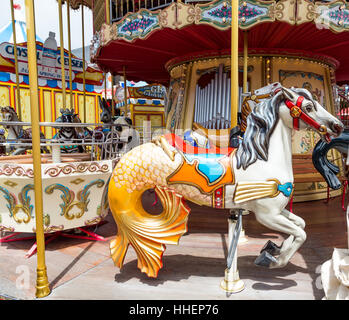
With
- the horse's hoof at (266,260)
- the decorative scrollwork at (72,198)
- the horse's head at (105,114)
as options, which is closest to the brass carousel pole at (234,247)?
the horse's hoof at (266,260)

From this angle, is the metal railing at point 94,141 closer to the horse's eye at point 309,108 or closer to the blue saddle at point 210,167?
the blue saddle at point 210,167

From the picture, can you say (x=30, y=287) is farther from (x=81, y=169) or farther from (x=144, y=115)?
(x=144, y=115)

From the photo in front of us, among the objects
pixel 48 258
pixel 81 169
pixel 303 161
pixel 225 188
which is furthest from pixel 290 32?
pixel 48 258

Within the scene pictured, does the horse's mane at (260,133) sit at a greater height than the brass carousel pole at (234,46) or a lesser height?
lesser

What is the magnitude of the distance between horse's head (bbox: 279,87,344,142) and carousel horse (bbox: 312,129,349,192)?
0.14 m

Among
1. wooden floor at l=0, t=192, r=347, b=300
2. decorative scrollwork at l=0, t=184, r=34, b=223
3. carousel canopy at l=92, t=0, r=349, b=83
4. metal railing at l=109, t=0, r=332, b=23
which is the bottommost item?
wooden floor at l=0, t=192, r=347, b=300

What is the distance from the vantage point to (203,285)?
8.30 feet

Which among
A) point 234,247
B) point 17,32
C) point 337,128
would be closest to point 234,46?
point 337,128

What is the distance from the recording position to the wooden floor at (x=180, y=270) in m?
2.39

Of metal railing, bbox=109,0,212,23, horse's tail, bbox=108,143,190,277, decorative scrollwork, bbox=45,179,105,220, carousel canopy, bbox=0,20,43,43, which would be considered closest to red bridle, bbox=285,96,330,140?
horse's tail, bbox=108,143,190,277

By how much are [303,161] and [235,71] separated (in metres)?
3.30

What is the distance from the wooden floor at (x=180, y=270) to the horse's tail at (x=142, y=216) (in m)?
0.25

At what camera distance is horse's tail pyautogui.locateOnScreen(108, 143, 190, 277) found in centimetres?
243

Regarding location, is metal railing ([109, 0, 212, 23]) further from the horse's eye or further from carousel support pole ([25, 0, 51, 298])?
the horse's eye
